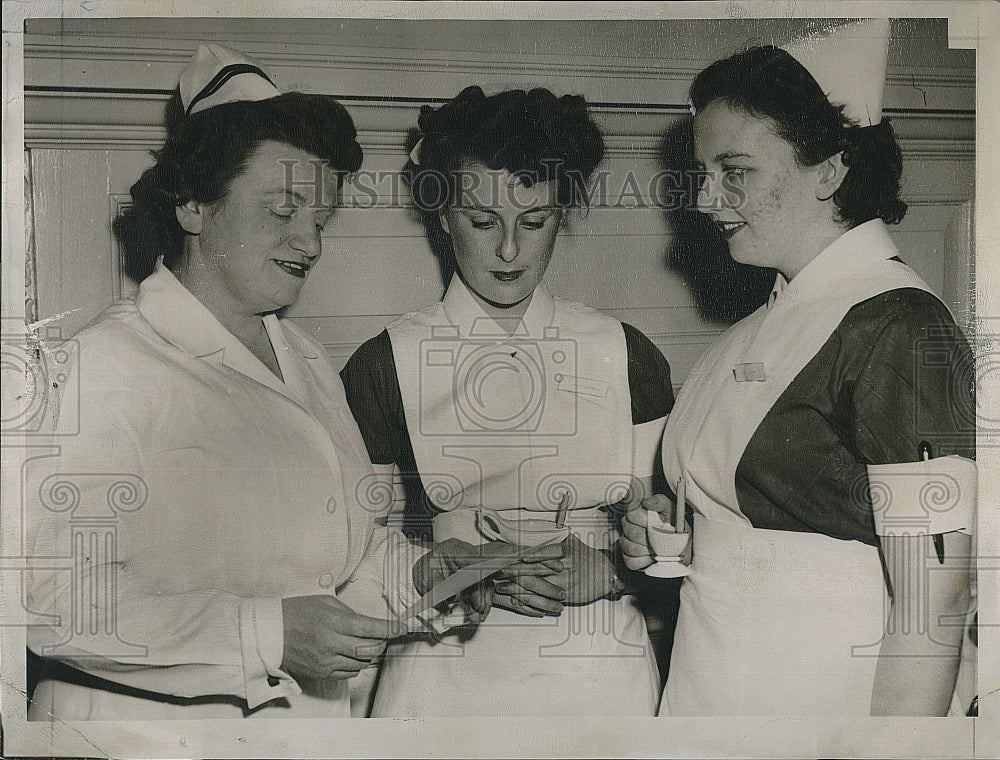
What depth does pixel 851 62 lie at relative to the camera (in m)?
1.49

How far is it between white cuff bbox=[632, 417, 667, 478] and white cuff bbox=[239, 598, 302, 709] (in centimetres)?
58

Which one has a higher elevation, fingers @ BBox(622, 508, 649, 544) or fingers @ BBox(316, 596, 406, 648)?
fingers @ BBox(622, 508, 649, 544)

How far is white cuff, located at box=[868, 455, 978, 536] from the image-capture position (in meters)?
1.47

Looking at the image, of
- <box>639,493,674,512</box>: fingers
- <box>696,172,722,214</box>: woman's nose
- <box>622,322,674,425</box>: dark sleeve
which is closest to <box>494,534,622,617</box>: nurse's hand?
<box>639,493,674,512</box>: fingers

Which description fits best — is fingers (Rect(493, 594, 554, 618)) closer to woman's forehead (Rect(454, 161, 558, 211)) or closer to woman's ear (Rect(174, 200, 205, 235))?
woman's forehead (Rect(454, 161, 558, 211))

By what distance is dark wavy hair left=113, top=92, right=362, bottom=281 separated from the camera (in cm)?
146

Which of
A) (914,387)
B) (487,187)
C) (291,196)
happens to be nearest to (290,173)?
(291,196)

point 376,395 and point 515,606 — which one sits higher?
point 376,395

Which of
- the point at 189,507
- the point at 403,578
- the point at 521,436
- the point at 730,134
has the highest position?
the point at 730,134

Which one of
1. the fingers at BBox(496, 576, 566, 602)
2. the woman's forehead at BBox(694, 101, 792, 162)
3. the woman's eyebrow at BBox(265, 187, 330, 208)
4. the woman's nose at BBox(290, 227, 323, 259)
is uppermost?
the woman's forehead at BBox(694, 101, 792, 162)

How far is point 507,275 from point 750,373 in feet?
1.31

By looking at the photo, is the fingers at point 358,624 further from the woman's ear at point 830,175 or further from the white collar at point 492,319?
the woman's ear at point 830,175

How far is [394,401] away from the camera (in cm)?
149

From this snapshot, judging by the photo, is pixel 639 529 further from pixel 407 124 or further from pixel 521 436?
pixel 407 124
